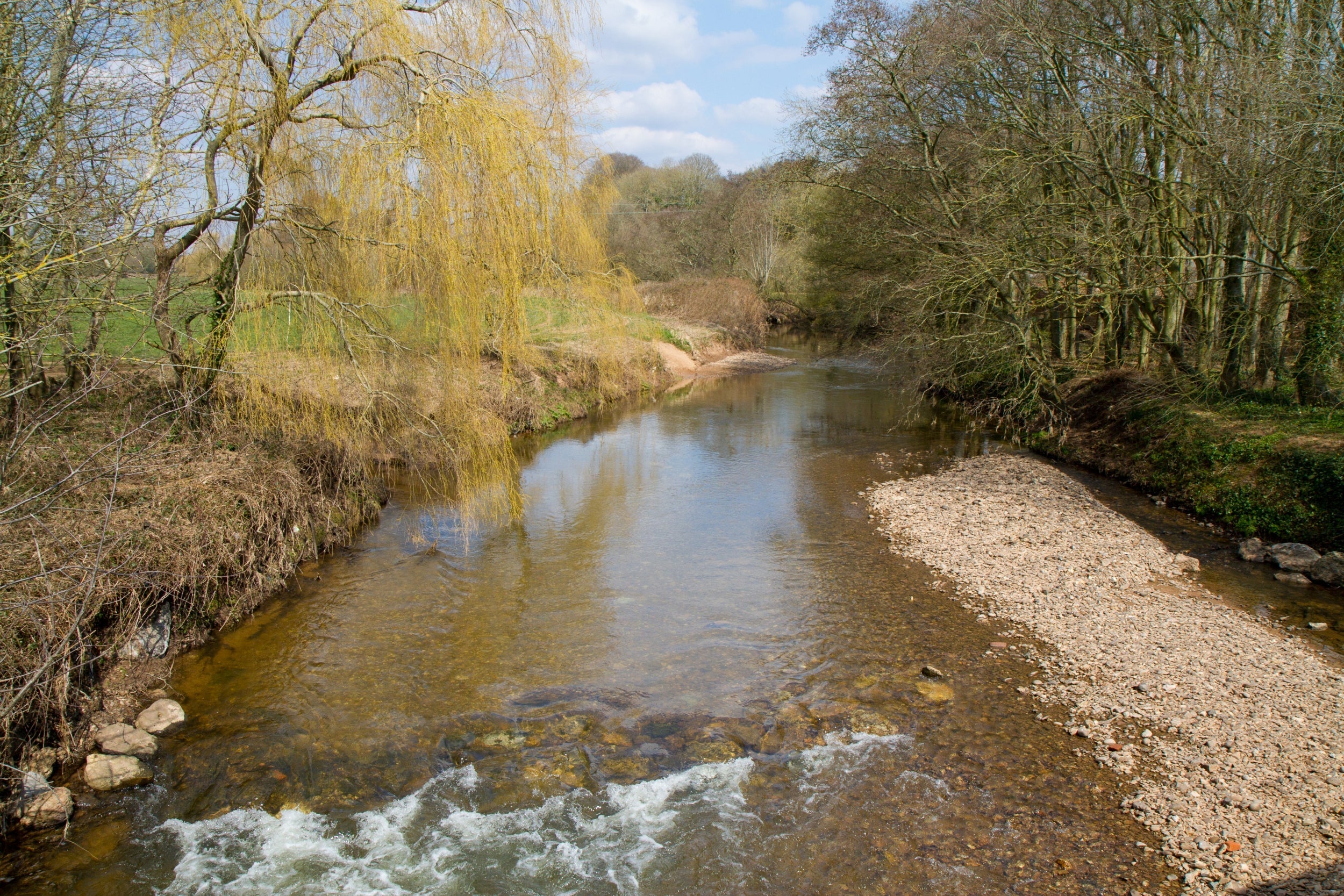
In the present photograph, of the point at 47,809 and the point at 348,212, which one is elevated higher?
the point at 348,212

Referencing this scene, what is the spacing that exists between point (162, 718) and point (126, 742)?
1.19ft

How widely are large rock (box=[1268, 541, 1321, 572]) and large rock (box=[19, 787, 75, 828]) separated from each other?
39.2ft

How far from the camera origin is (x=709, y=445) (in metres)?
17.0

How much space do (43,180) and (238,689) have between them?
167 inches

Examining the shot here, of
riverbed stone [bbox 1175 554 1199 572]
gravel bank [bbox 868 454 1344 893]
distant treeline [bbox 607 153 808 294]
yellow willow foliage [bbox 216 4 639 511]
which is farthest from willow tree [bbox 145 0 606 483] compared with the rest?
distant treeline [bbox 607 153 808 294]

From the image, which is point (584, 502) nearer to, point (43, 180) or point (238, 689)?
point (238, 689)

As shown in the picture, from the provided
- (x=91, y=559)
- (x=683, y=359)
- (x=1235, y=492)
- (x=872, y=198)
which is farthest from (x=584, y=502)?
(x=683, y=359)

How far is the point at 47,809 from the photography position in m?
5.13

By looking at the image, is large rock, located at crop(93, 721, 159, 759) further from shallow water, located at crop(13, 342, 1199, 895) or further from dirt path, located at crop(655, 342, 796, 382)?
dirt path, located at crop(655, 342, 796, 382)

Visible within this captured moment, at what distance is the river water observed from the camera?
4902mm

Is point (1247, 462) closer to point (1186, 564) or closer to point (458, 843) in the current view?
point (1186, 564)

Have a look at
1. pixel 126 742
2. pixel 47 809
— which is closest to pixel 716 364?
pixel 126 742

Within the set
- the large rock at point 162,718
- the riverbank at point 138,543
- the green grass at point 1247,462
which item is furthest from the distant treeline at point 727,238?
the large rock at point 162,718

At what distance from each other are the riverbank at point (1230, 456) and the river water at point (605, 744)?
1007mm
